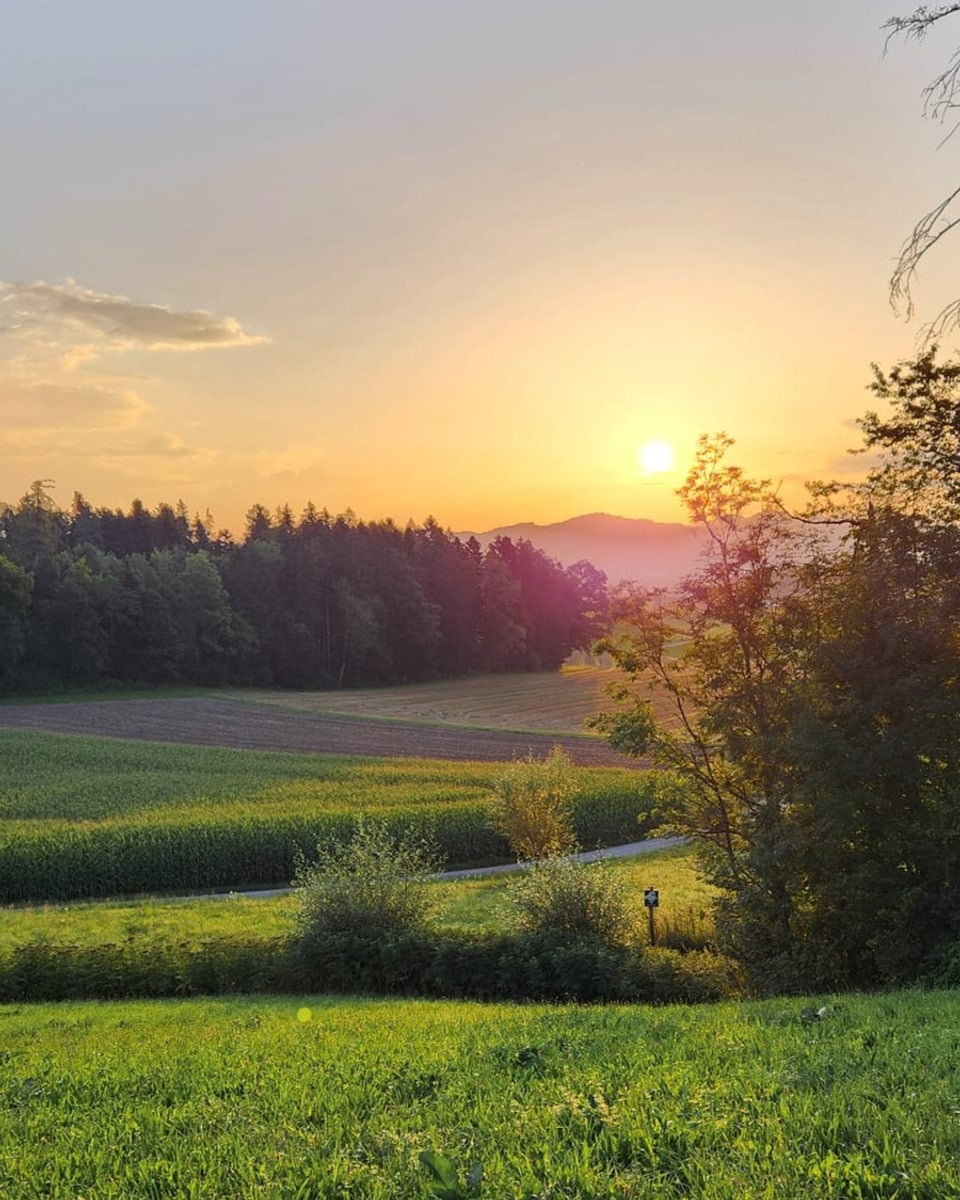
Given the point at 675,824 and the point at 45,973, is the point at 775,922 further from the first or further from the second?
the point at 45,973

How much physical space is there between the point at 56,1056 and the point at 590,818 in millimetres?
32353

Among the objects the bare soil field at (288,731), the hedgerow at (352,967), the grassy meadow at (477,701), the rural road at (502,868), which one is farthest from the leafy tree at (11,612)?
the hedgerow at (352,967)

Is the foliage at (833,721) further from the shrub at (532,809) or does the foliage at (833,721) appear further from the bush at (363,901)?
the shrub at (532,809)

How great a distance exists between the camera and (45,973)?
1664cm

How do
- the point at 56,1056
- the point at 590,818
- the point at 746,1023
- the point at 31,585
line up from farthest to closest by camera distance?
the point at 31,585
the point at 590,818
the point at 56,1056
the point at 746,1023

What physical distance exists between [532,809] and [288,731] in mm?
36304

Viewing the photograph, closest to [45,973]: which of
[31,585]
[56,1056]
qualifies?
[56,1056]

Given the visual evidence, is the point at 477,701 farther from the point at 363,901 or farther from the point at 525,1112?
the point at 525,1112

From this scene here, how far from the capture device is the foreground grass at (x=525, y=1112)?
13.7 ft

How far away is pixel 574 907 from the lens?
17016 millimetres

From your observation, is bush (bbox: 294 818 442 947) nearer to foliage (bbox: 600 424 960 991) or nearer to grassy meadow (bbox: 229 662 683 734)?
Result: foliage (bbox: 600 424 960 991)

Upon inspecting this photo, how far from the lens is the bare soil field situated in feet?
187

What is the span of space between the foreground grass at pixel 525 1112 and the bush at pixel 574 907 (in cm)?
773

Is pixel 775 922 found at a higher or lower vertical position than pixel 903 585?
lower
